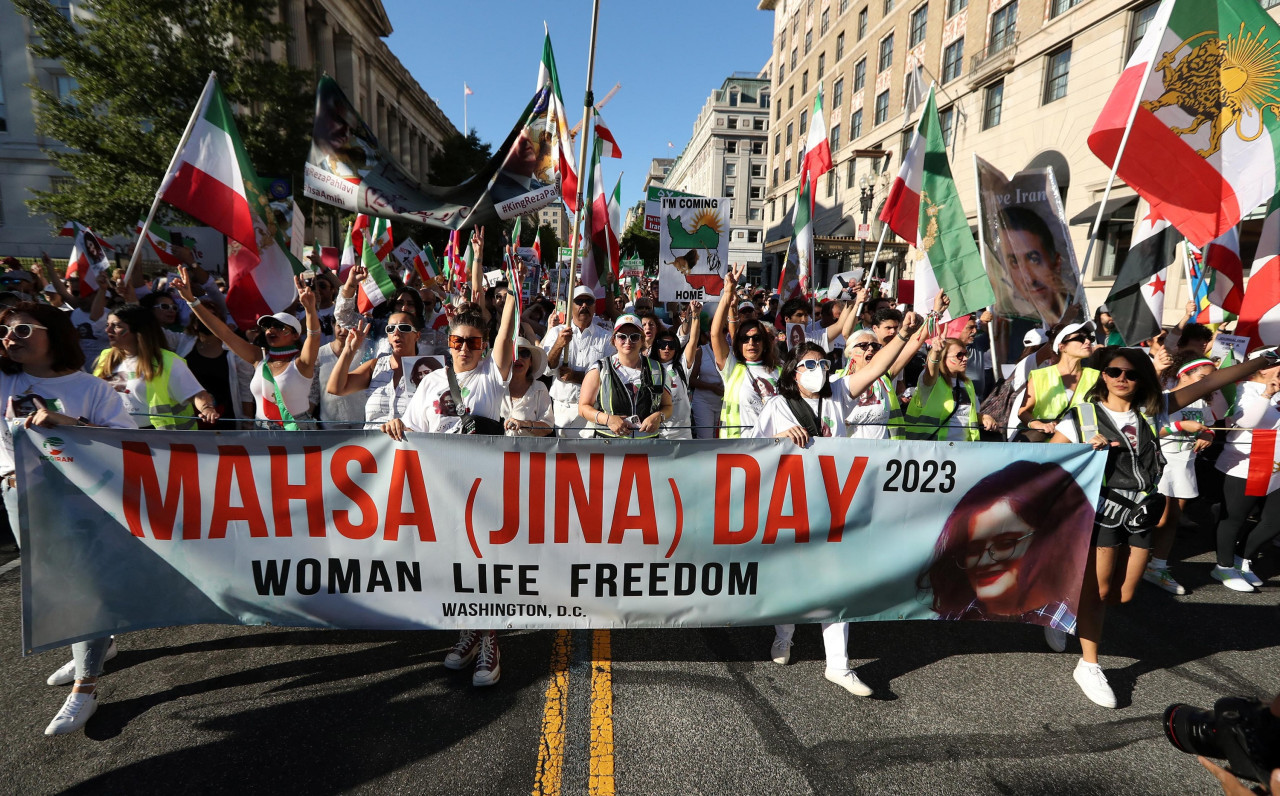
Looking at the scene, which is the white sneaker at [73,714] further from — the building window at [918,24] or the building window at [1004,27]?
the building window at [918,24]

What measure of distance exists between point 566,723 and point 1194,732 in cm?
231

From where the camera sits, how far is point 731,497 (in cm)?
317

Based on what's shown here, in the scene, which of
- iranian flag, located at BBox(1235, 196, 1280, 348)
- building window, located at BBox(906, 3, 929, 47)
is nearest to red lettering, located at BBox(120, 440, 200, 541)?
iranian flag, located at BBox(1235, 196, 1280, 348)

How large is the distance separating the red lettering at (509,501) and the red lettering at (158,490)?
1.46m

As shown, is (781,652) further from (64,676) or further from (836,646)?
(64,676)

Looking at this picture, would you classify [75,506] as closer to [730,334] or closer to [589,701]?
[589,701]

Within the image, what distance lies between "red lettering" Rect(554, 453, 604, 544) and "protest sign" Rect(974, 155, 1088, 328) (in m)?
4.37

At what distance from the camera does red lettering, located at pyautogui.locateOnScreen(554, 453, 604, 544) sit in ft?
10.2

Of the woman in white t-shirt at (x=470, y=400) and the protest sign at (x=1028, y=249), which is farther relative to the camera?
the protest sign at (x=1028, y=249)

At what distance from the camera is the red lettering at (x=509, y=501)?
3070mm

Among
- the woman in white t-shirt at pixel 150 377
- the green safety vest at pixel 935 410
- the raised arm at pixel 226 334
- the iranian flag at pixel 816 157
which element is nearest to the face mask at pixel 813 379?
the green safety vest at pixel 935 410

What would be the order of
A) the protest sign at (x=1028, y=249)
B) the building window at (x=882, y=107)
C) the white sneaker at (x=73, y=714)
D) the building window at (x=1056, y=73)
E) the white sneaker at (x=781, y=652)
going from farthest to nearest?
the building window at (x=882, y=107)
the building window at (x=1056, y=73)
the protest sign at (x=1028, y=249)
the white sneaker at (x=781, y=652)
the white sneaker at (x=73, y=714)

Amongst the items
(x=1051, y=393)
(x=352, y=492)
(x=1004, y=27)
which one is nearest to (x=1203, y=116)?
(x=1051, y=393)

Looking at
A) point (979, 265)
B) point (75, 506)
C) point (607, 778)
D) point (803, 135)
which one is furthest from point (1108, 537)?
point (803, 135)
